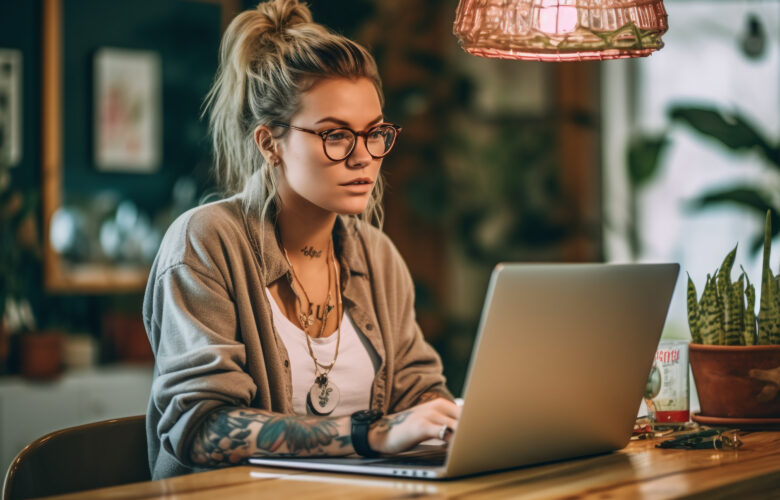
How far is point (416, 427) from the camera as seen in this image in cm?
145

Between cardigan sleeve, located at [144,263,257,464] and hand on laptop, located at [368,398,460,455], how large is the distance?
27cm

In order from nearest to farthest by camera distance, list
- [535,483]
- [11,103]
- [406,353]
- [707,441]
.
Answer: [535,483] → [707,441] → [406,353] → [11,103]

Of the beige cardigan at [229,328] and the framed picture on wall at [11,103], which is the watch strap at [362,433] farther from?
the framed picture on wall at [11,103]

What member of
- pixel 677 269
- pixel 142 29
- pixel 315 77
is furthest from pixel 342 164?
→ pixel 142 29

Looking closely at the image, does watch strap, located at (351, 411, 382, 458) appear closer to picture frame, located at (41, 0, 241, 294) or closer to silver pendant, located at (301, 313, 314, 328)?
silver pendant, located at (301, 313, 314, 328)

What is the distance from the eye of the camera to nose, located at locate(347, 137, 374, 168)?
1.83m

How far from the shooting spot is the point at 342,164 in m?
1.83

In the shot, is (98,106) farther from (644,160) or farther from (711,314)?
(711,314)

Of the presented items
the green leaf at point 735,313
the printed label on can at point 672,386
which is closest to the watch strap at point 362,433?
the printed label on can at point 672,386

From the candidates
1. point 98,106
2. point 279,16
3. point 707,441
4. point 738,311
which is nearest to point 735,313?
point 738,311

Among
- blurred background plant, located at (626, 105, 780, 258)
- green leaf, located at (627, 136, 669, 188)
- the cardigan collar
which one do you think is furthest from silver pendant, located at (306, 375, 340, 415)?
green leaf, located at (627, 136, 669, 188)

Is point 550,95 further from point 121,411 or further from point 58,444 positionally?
point 58,444

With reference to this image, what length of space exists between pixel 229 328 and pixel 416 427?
1.43ft

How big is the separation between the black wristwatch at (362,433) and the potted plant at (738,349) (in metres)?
0.65
